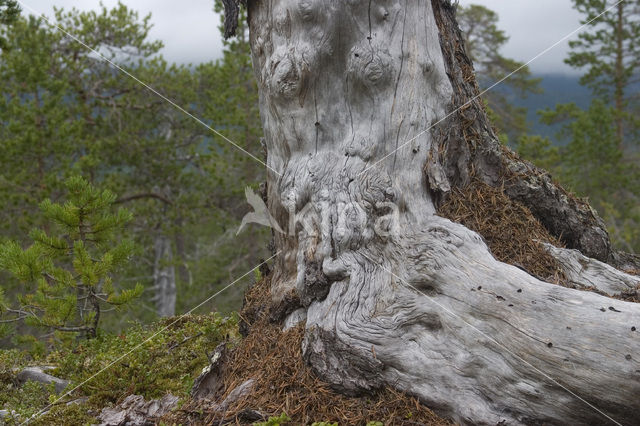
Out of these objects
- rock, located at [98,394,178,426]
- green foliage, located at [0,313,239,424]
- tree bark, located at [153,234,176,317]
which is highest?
rock, located at [98,394,178,426]

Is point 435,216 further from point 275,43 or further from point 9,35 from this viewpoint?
point 9,35

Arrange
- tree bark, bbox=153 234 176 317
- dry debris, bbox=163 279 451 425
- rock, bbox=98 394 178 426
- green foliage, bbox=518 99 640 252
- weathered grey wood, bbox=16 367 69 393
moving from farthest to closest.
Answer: tree bark, bbox=153 234 176 317 < green foliage, bbox=518 99 640 252 < weathered grey wood, bbox=16 367 69 393 < rock, bbox=98 394 178 426 < dry debris, bbox=163 279 451 425

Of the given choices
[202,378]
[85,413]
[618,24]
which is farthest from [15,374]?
[618,24]

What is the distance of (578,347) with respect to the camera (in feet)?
8.01

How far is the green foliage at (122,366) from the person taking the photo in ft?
11.7

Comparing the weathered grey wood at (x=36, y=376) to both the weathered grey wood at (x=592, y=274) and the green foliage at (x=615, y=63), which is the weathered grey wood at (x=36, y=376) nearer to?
the weathered grey wood at (x=592, y=274)

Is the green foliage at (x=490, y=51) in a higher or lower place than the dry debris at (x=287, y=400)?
higher

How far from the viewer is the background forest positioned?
496 cm

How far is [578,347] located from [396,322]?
0.92 m

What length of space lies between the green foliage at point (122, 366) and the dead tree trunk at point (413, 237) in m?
1.16

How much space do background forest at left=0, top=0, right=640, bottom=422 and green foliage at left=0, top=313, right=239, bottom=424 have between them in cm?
41

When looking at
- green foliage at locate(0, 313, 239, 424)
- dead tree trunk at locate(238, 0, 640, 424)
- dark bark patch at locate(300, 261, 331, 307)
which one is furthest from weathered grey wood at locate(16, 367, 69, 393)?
dark bark patch at locate(300, 261, 331, 307)

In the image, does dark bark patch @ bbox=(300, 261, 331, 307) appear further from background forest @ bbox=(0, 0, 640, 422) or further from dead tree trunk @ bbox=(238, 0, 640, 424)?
background forest @ bbox=(0, 0, 640, 422)

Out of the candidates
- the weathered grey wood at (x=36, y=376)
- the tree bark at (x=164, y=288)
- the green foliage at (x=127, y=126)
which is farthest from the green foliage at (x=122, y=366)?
the tree bark at (x=164, y=288)
